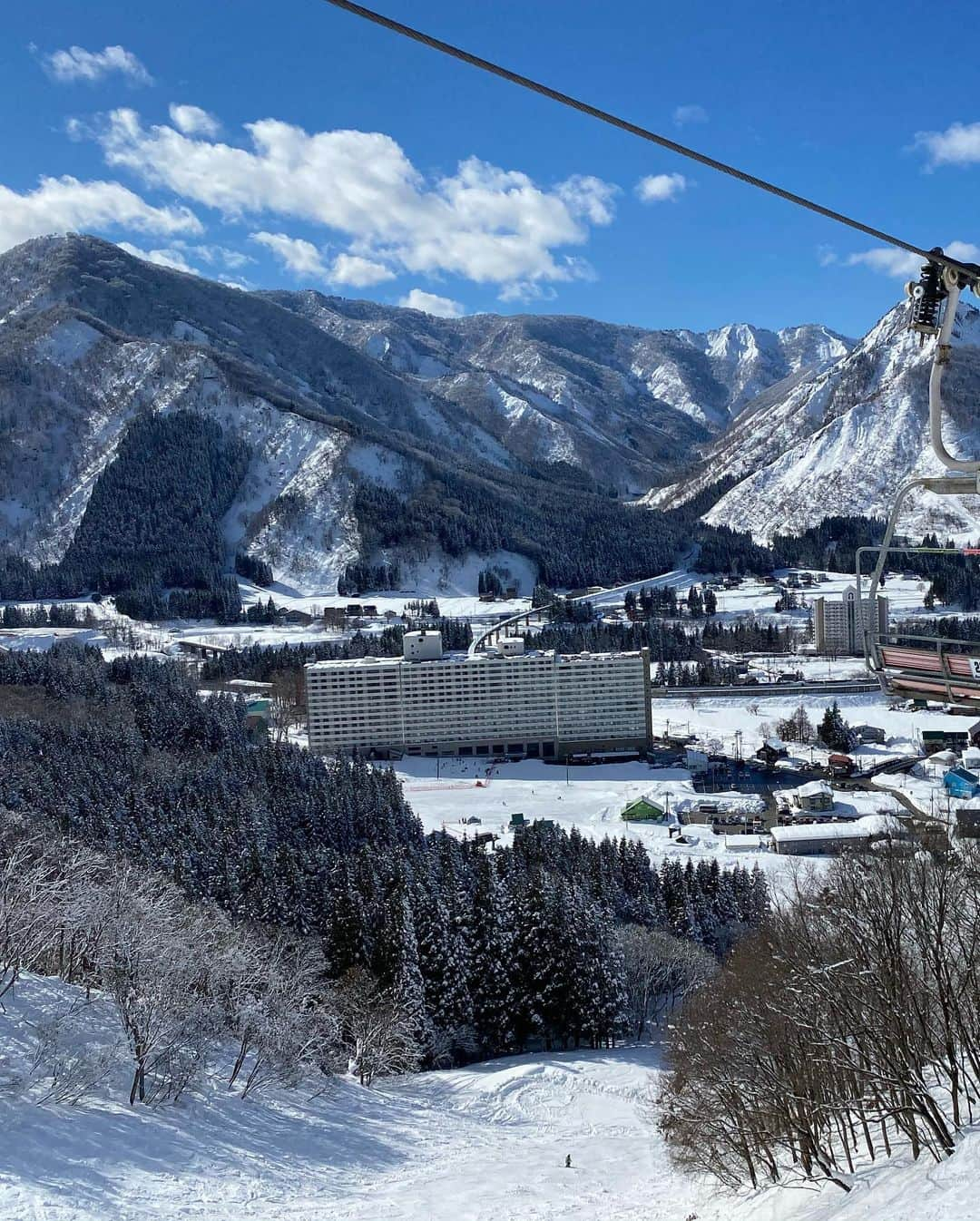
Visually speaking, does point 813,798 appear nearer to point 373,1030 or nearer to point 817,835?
point 817,835

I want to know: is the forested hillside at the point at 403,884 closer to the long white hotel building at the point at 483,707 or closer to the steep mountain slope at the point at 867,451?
the long white hotel building at the point at 483,707

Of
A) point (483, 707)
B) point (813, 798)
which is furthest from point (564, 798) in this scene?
point (483, 707)

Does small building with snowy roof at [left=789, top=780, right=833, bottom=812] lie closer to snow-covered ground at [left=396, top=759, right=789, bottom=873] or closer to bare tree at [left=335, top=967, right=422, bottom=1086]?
snow-covered ground at [left=396, top=759, right=789, bottom=873]

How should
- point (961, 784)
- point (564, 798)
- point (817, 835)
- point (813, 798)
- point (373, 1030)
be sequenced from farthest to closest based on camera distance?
1. point (564, 798)
2. point (961, 784)
3. point (813, 798)
4. point (817, 835)
5. point (373, 1030)

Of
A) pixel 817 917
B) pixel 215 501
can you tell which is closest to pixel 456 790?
pixel 817 917

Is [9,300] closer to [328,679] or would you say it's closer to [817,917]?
[328,679]

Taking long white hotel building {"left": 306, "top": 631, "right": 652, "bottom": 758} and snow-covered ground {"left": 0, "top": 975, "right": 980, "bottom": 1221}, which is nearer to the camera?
snow-covered ground {"left": 0, "top": 975, "right": 980, "bottom": 1221}

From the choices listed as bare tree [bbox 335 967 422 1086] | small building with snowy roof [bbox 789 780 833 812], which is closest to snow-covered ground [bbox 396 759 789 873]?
small building with snowy roof [bbox 789 780 833 812]
